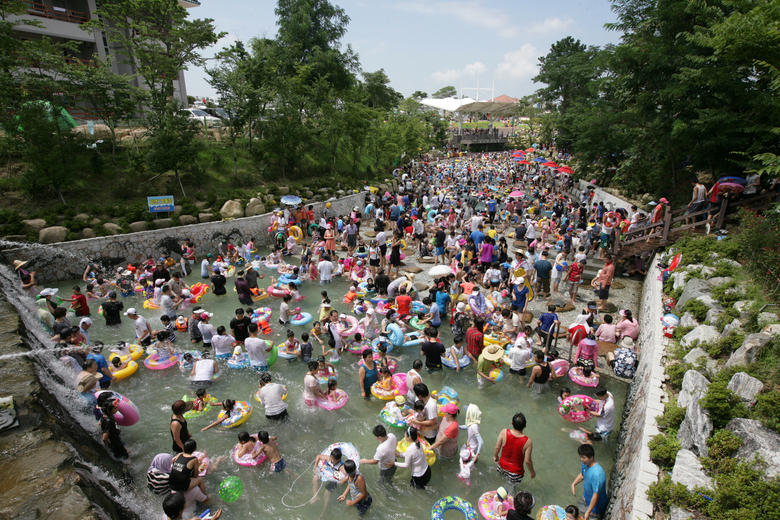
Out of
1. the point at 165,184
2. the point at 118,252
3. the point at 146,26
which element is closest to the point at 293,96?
the point at 146,26

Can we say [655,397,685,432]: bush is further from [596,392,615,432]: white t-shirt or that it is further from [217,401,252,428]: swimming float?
[217,401,252,428]: swimming float

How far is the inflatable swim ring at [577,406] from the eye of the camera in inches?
280

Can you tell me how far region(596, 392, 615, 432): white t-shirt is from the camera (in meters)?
6.33

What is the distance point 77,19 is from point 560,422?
32.9 meters

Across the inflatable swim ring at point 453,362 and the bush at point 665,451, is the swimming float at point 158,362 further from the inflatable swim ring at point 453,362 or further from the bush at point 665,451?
the bush at point 665,451

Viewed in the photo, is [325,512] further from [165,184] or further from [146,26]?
[146,26]

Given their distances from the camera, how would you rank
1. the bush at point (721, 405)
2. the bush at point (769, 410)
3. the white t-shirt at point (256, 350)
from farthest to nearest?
the white t-shirt at point (256, 350) → the bush at point (721, 405) → the bush at point (769, 410)

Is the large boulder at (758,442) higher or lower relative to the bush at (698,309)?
lower

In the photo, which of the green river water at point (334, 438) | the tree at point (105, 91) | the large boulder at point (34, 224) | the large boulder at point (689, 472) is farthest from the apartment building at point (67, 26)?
the large boulder at point (689, 472)

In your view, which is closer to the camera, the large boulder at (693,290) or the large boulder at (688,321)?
the large boulder at (688,321)

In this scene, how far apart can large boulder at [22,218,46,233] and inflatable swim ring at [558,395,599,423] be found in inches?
701

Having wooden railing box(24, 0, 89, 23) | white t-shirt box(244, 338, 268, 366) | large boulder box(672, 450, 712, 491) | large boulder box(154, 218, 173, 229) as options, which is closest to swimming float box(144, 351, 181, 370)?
white t-shirt box(244, 338, 268, 366)

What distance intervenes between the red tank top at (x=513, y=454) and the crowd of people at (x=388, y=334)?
20 millimetres

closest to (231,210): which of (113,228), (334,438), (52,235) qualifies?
(113,228)
